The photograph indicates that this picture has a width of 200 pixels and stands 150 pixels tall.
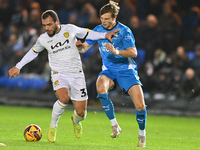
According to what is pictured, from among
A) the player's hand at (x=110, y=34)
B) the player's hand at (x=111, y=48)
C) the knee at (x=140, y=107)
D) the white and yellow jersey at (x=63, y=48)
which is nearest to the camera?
the player's hand at (x=111, y=48)

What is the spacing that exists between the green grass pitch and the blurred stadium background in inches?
24.5

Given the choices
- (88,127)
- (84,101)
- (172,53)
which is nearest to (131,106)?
(172,53)

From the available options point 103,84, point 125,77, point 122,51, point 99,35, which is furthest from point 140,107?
point 99,35

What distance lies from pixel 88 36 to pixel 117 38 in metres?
0.55

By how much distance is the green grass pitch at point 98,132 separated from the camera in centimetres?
854

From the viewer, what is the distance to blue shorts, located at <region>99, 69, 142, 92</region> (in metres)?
8.91

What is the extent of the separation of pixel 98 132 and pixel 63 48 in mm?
2735

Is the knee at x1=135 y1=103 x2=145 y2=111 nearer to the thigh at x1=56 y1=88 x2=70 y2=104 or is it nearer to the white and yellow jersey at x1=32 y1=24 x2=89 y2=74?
the thigh at x1=56 y1=88 x2=70 y2=104

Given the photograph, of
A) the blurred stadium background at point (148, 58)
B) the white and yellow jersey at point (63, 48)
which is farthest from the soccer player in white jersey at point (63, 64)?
the blurred stadium background at point (148, 58)

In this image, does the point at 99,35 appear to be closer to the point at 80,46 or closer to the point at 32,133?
the point at 80,46

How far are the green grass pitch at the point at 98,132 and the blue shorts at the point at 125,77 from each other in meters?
1.06

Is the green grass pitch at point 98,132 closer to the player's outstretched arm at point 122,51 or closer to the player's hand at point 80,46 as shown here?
the player's outstretched arm at point 122,51

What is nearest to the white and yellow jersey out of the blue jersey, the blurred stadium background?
the blue jersey

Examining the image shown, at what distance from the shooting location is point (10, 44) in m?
19.7
